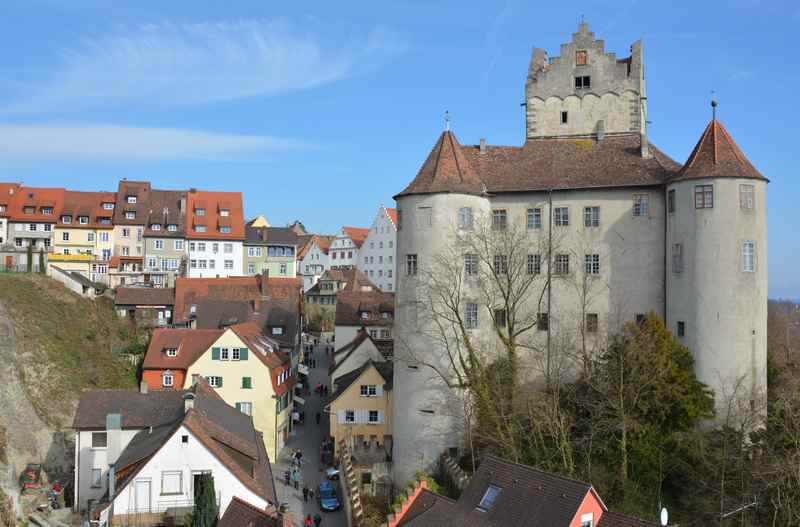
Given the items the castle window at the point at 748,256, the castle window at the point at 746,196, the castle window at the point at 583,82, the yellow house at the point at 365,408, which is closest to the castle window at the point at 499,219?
the castle window at the point at 583,82

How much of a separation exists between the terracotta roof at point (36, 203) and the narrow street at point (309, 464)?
27.8 meters

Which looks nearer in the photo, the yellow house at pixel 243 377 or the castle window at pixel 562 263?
the castle window at pixel 562 263

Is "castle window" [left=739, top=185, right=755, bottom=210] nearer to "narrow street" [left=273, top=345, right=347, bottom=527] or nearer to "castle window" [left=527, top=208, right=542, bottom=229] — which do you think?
"castle window" [left=527, top=208, right=542, bottom=229]

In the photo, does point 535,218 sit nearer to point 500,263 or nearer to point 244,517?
point 500,263

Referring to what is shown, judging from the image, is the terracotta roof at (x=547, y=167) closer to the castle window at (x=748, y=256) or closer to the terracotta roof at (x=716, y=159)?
the terracotta roof at (x=716, y=159)

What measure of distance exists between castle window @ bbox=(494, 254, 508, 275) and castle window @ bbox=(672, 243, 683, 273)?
7.64 m

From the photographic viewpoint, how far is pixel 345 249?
11212 cm

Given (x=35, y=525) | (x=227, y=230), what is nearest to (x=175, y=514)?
(x=35, y=525)

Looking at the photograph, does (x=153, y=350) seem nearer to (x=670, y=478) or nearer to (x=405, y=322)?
(x=405, y=322)

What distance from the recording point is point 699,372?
111ft

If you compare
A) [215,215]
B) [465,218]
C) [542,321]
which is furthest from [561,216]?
[215,215]

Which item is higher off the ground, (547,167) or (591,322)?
(547,167)

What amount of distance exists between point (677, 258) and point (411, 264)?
12.1 m

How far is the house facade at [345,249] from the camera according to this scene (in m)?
111
